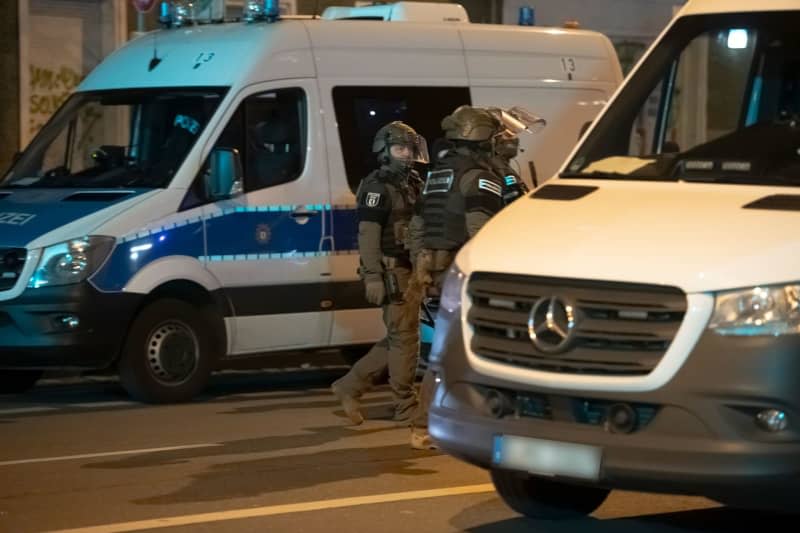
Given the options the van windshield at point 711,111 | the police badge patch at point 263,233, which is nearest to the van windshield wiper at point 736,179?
the van windshield at point 711,111

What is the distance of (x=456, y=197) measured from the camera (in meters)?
9.33

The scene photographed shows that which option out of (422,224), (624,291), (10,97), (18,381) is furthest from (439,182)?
(10,97)

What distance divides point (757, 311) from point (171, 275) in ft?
19.8

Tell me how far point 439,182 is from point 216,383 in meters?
4.04

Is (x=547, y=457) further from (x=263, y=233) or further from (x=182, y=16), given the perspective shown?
(x=182, y=16)

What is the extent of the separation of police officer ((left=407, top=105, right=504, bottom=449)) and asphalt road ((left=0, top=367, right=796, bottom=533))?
25.6 inches

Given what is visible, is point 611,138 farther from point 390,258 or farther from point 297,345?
point 297,345

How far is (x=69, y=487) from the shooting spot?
27.8ft

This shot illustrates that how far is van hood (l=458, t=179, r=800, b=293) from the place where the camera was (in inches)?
236

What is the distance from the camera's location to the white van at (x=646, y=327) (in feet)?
19.3

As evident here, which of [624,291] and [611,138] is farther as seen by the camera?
[611,138]

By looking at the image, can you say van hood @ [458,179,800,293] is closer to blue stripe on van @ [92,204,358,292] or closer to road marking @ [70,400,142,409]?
blue stripe on van @ [92,204,358,292]

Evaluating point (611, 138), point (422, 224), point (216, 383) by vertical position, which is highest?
point (611, 138)

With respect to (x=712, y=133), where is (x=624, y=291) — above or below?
below
